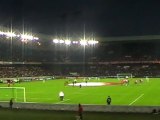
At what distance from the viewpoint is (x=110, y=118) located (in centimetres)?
3016

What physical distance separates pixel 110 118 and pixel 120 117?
0.97 meters

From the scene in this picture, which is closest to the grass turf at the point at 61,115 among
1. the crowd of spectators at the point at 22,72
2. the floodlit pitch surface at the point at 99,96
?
the floodlit pitch surface at the point at 99,96

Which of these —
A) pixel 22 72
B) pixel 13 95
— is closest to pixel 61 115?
pixel 13 95

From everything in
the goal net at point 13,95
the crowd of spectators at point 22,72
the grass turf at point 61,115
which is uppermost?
the crowd of spectators at point 22,72

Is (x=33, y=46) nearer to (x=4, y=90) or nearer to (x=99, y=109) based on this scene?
(x=4, y=90)

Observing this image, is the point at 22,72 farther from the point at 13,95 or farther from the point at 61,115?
the point at 61,115

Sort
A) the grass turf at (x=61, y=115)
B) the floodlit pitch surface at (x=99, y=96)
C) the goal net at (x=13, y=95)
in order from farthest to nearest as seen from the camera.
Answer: the goal net at (x=13, y=95) → the floodlit pitch surface at (x=99, y=96) → the grass turf at (x=61, y=115)

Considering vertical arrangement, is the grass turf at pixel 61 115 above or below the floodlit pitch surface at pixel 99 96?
below

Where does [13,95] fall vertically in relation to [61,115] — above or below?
above

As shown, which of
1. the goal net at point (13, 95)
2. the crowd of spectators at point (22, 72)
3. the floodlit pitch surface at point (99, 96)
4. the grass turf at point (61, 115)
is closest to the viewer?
the grass turf at point (61, 115)

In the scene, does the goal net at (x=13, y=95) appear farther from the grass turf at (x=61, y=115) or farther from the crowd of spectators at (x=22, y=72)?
the crowd of spectators at (x=22, y=72)

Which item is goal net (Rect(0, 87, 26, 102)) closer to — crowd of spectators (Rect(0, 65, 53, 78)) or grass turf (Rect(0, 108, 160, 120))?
grass turf (Rect(0, 108, 160, 120))

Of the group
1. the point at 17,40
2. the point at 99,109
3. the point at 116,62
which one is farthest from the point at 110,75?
the point at 99,109

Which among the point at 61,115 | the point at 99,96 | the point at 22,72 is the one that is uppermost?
the point at 22,72
